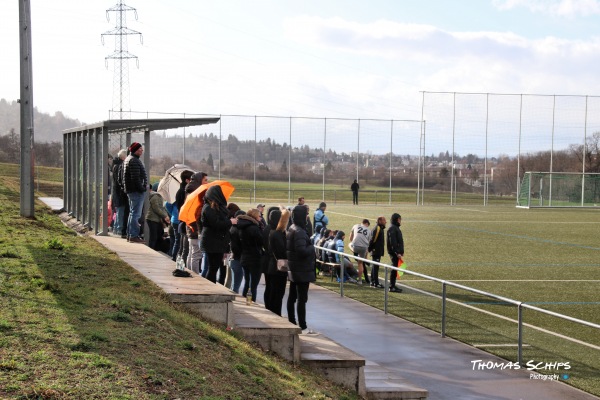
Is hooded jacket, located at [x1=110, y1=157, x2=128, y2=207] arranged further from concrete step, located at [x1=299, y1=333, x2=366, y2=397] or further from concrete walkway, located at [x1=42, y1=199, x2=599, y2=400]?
concrete step, located at [x1=299, y1=333, x2=366, y2=397]

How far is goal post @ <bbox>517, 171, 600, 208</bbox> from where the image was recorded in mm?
62125

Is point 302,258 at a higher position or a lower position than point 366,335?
higher

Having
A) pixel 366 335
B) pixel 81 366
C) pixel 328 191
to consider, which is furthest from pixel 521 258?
pixel 328 191

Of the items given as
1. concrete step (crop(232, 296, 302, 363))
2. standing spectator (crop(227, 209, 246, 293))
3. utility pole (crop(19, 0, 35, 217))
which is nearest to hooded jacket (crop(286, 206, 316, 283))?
concrete step (crop(232, 296, 302, 363))

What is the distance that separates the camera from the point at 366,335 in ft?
43.4

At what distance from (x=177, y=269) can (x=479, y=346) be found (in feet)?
13.8

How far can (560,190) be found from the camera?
6231 cm

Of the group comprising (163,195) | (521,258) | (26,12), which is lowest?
(521,258)

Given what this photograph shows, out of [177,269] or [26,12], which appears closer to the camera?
[177,269]

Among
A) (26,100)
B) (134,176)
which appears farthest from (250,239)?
(26,100)

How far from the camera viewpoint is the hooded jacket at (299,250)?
11.5m

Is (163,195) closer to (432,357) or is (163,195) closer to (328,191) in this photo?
(432,357)

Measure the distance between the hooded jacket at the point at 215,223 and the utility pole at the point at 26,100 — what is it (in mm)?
7961

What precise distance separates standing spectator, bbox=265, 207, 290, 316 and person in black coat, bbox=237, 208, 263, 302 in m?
0.47
